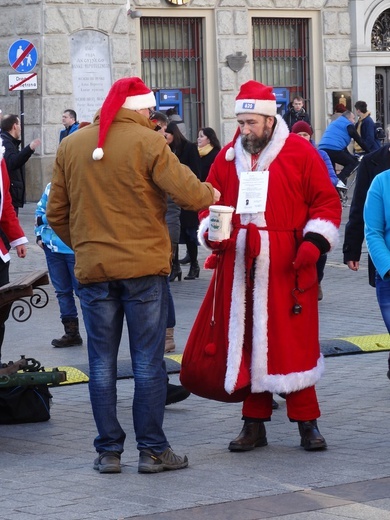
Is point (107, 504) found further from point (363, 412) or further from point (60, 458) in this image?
point (363, 412)

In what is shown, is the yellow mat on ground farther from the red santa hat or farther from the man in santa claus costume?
the red santa hat

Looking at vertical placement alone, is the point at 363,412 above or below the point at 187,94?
below

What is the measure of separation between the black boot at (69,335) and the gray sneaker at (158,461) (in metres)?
4.20

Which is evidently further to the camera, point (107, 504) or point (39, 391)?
point (39, 391)

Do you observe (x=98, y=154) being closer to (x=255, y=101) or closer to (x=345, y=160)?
(x=255, y=101)

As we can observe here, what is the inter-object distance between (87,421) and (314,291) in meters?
1.62

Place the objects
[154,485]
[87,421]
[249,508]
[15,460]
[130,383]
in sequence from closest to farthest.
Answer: [249,508] < [154,485] < [15,460] < [87,421] < [130,383]

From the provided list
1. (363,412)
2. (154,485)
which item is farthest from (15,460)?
(363,412)

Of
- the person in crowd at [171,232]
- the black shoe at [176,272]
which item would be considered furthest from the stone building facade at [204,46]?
the person in crowd at [171,232]

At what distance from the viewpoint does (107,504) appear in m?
6.20

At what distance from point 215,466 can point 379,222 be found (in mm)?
1930

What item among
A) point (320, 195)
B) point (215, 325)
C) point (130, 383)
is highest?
point (320, 195)

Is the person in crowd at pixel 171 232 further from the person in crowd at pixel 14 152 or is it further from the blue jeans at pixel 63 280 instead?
the person in crowd at pixel 14 152

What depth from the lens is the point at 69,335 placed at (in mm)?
11078
